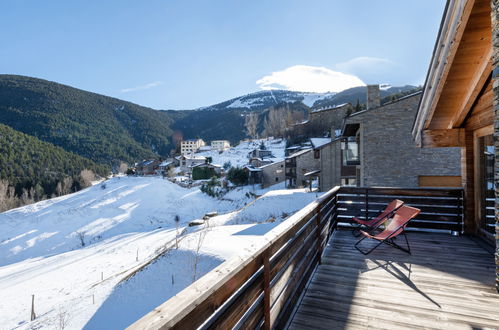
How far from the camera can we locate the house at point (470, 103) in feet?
9.54

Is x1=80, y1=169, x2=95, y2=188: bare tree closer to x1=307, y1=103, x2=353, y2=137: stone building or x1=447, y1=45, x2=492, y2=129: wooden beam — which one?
x1=307, y1=103, x2=353, y2=137: stone building

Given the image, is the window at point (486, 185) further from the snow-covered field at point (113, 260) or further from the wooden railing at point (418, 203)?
the snow-covered field at point (113, 260)

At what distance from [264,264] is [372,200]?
14.6 ft

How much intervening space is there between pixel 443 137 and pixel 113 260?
13486 millimetres

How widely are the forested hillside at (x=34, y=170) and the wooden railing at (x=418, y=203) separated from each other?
57783mm

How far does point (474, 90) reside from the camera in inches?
160

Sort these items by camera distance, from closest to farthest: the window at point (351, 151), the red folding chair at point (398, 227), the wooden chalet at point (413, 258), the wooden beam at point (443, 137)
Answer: the wooden chalet at point (413, 258) → the red folding chair at point (398, 227) → the wooden beam at point (443, 137) → the window at point (351, 151)

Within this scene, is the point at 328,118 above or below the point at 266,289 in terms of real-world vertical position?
above

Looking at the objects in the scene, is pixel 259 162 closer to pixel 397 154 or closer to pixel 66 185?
pixel 397 154

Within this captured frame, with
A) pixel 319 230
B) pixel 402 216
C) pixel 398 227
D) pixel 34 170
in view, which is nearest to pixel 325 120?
pixel 402 216

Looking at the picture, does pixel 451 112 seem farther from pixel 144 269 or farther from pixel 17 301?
pixel 17 301

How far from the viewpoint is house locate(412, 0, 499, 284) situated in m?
2.91

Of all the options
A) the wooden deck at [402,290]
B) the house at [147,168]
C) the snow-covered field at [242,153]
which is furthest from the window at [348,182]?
the house at [147,168]

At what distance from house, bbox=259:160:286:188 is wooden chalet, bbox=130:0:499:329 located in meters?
29.2
